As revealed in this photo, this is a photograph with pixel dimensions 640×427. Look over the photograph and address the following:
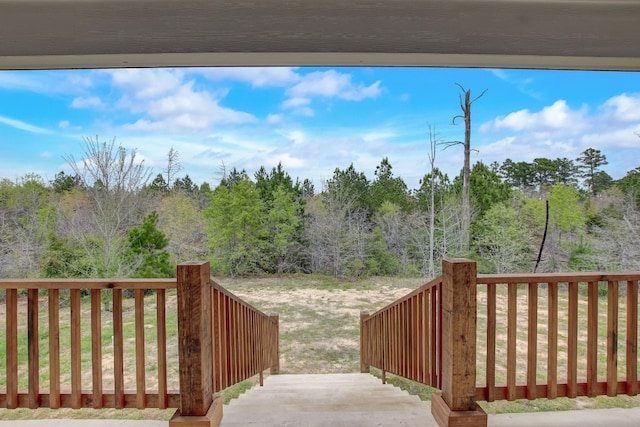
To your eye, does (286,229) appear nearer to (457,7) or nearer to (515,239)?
(515,239)

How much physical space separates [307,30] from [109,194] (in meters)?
2.39

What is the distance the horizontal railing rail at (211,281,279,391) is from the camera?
1.51m

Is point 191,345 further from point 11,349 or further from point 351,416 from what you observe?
point 11,349

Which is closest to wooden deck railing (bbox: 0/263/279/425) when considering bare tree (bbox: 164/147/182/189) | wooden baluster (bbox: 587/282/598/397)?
bare tree (bbox: 164/147/182/189)

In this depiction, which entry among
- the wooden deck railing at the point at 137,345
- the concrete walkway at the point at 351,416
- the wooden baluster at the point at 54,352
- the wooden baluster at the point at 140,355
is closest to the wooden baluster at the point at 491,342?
the concrete walkway at the point at 351,416

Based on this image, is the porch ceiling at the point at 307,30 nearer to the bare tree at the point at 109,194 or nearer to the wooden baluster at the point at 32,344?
the bare tree at the point at 109,194

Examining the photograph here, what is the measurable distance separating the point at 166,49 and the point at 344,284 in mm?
3624

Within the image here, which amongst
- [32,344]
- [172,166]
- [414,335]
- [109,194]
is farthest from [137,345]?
[109,194]

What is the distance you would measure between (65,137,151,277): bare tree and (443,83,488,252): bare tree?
3024 millimetres

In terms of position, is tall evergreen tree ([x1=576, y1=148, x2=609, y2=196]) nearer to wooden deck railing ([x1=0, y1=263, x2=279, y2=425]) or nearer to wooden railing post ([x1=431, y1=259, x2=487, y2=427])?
wooden railing post ([x1=431, y1=259, x2=487, y2=427])

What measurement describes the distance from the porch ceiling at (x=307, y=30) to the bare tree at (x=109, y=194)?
1.10m

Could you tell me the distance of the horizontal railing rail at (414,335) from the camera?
1.51 m

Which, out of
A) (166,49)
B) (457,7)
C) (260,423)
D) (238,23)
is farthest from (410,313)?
(166,49)

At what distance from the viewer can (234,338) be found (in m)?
1.75
